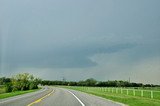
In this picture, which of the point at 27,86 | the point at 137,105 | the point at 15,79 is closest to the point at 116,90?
the point at 137,105

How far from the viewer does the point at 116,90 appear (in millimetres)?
54344

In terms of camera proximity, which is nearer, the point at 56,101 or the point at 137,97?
the point at 56,101

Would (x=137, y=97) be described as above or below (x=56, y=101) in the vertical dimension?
above

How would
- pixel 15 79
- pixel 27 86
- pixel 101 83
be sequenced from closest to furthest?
pixel 27 86, pixel 15 79, pixel 101 83

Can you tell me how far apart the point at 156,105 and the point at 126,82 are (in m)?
143

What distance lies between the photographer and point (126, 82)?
538 ft

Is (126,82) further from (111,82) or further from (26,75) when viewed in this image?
(26,75)

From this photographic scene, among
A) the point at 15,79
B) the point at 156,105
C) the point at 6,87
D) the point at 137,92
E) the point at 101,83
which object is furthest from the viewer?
the point at 101,83

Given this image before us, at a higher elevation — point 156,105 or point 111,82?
point 111,82

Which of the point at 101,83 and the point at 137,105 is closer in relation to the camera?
the point at 137,105

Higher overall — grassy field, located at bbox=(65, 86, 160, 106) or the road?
grassy field, located at bbox=(65, 86, 160, 106)

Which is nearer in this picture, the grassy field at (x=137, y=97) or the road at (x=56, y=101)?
the road at (x=56, y=101)

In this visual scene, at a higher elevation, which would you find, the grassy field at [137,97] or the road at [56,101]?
the grassy field at [137,97]

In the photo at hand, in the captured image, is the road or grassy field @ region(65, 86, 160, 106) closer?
the road
